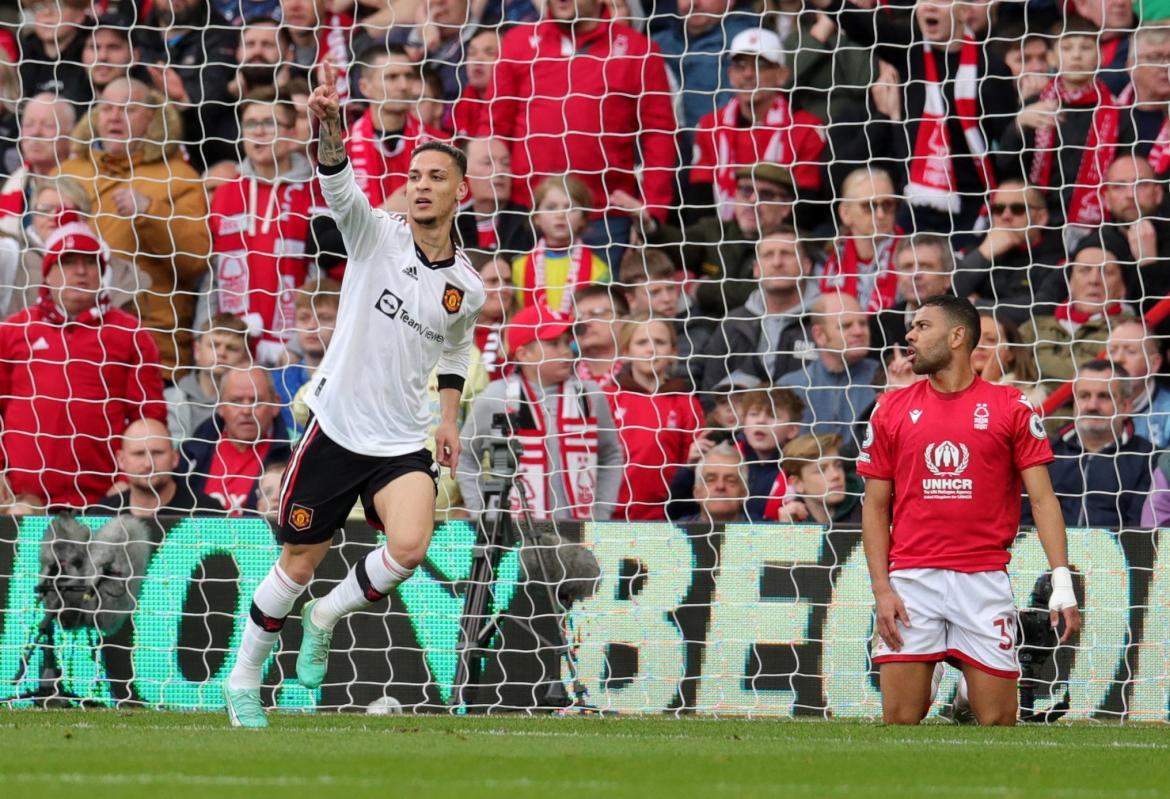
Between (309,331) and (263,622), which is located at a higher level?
(309,331)

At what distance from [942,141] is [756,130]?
1.11m

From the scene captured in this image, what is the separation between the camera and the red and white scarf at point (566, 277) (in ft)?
34.7

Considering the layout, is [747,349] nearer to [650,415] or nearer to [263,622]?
[650,415]

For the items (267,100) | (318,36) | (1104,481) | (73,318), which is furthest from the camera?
(318,36)

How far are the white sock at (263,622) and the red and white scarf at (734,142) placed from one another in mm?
4487

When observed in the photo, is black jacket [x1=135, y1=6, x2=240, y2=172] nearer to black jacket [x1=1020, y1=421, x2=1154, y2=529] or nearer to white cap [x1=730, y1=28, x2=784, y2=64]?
white cap [x1=730, y1=28, x2=784, y2=64]

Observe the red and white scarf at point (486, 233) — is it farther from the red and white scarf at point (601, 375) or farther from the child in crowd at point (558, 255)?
the red and white scarf at point (601, 375)

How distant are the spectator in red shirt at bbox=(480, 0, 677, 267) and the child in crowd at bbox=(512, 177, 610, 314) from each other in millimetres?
161

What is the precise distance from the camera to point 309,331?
10.3 m

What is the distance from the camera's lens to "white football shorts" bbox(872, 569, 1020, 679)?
7.44 metres

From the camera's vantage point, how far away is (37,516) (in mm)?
8961

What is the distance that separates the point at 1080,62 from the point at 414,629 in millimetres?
5027

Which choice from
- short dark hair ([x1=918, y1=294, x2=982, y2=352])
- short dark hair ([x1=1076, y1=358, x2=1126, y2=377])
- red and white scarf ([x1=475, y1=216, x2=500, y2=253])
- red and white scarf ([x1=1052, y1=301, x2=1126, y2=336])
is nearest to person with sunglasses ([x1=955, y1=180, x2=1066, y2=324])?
red and white scarf ([x1=1052, y1=301, x2=1126, y2=336])

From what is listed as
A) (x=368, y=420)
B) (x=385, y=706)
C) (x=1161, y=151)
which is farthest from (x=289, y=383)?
(x=1161, y=151)
